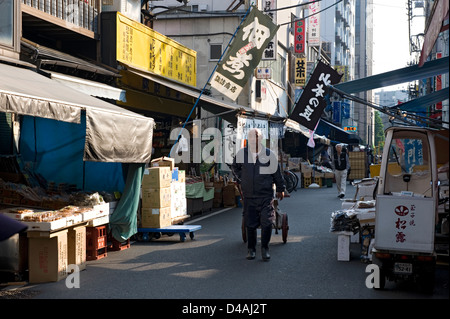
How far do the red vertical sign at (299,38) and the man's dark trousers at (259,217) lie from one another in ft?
104

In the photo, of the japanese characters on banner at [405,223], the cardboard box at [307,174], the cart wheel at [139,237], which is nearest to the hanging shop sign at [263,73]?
the cardboard box at [307,174]

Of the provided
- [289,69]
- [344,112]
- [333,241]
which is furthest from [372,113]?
[333,241]

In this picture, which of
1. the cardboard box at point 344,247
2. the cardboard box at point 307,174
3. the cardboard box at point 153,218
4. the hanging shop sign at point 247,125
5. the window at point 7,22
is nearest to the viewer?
the cardboard box at point 344,247

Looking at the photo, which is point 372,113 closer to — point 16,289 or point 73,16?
point 73,16

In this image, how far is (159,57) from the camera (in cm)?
2016

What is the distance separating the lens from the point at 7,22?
12.7m

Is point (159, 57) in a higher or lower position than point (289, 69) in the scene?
lower

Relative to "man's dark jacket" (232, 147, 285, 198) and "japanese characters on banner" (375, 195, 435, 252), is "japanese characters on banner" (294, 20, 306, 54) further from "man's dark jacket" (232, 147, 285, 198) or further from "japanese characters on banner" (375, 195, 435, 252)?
"japanese characters on banner" (375, 195, 435, 252)

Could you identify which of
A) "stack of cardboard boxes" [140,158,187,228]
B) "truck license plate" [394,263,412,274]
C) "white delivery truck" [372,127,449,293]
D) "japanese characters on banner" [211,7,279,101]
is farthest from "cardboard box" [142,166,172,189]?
"truck license plate" [394,263,412,274]

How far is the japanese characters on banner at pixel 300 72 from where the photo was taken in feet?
136

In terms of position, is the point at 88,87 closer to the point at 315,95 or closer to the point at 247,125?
the point at 315,95

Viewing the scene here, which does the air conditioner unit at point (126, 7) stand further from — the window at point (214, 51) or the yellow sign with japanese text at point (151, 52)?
the window at point (214, 51)

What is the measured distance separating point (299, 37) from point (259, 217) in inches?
1280

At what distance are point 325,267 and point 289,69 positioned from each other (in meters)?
37.0
